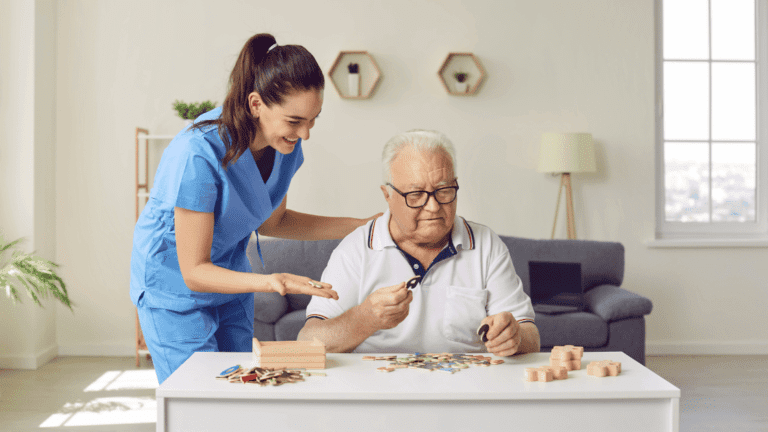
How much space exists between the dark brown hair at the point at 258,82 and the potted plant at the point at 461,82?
2860 mm

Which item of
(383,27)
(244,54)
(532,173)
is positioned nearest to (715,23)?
(532,173)

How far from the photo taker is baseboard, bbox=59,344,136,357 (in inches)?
165

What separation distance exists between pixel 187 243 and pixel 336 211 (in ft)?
9.50

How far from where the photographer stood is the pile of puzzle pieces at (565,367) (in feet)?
3.80

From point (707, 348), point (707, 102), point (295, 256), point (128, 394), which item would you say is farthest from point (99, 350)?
point (707, 102)

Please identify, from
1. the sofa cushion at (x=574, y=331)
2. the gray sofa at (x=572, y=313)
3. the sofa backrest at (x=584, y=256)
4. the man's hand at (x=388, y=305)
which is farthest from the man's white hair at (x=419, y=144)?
the sofa backrest at (x=584, y=256)

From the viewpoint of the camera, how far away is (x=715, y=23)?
14.4ft

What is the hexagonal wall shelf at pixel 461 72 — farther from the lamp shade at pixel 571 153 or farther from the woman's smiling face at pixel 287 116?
the woman's smiling face at pixel 287 116

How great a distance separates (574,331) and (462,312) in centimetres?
179

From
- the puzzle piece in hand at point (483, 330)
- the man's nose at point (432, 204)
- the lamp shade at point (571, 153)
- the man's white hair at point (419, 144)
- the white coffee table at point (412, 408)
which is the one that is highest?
the lamp shade at point (571, 153)

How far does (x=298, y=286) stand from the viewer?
45.4 inches

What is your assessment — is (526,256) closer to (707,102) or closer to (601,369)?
(707,102)

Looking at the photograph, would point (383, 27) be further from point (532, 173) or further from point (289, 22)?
point (532, 173)

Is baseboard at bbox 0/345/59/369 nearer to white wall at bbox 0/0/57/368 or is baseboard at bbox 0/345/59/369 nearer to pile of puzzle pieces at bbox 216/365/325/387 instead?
white wall at bbox 0/0/57/368
